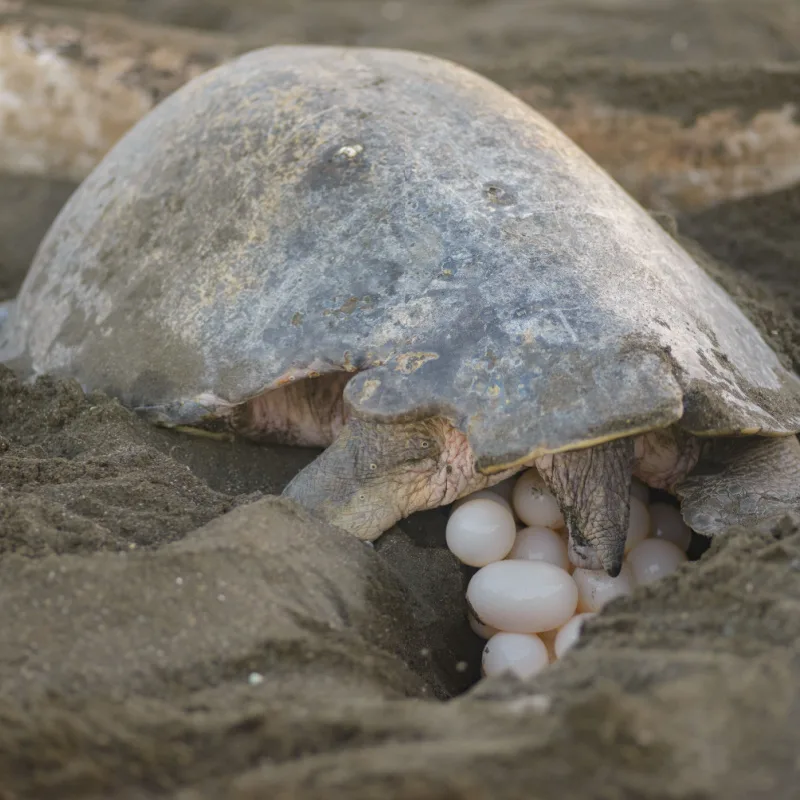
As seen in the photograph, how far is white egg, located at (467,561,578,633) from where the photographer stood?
1.57 m

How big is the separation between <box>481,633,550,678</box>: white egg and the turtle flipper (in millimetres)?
361

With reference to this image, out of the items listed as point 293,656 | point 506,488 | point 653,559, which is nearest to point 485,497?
point 506,488

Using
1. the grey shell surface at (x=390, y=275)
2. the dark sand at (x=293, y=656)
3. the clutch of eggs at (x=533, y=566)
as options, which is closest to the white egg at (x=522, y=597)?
the clutch of eggs at (x=533, y=566)

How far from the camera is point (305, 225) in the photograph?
1899 millimetres

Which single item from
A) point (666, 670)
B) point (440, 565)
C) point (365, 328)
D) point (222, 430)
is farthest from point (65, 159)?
point (666, 670)

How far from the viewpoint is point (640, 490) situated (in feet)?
6.34

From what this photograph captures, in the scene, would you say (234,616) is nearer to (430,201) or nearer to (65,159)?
(430,201)

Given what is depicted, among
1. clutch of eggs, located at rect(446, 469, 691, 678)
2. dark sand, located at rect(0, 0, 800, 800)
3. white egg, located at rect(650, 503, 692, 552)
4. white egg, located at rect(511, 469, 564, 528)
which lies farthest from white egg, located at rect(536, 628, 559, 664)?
white egg, located at rect(650, 503, 692, 552)

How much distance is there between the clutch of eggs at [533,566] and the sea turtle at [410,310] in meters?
0.06

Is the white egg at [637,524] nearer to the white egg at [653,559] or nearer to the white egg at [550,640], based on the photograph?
the white egg at [653,559]

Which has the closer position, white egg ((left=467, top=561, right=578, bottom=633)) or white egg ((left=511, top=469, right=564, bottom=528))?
white egg ((left=467, top=561, right=578, bottom=633))

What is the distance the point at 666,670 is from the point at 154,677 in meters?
0.61

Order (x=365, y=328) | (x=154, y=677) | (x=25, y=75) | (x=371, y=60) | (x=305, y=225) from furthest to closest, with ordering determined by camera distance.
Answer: (x=25, y=75) < (x=371, y=60) < (x=305, y=225) < (x=365, y=328) < (x=154, y=677)

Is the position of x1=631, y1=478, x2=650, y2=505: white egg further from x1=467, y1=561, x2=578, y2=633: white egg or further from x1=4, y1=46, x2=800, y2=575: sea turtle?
x1=467, y1=561, x2=578, y2=633: white egg
